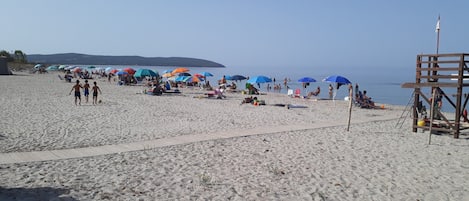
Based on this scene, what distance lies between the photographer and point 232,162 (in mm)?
7934

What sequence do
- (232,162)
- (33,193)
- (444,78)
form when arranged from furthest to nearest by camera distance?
(444,78), (232,162), (33,193)

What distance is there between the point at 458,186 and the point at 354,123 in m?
7.90

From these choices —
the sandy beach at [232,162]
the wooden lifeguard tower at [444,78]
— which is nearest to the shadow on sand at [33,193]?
the sandy beach at [232,162]

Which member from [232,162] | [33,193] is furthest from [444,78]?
[33,193]

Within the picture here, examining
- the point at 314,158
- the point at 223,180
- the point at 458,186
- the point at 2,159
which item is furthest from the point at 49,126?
the point at 458,186

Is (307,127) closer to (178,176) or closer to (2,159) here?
(178,176)

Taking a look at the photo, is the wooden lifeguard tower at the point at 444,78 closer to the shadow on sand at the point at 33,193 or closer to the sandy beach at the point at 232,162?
the sandy beach at the point at 232,162

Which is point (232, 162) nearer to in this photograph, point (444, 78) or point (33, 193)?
point (33, 193)

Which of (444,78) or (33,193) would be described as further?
(444,78)

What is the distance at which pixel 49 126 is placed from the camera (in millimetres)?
11562

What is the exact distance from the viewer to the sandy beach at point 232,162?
6023 millimetres

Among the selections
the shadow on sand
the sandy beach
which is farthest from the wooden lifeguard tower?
the shadow on sand

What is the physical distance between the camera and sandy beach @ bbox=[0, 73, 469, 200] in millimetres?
6023

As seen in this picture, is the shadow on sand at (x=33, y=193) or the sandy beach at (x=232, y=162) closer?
the shadow on sand at (x=33, y=193)
